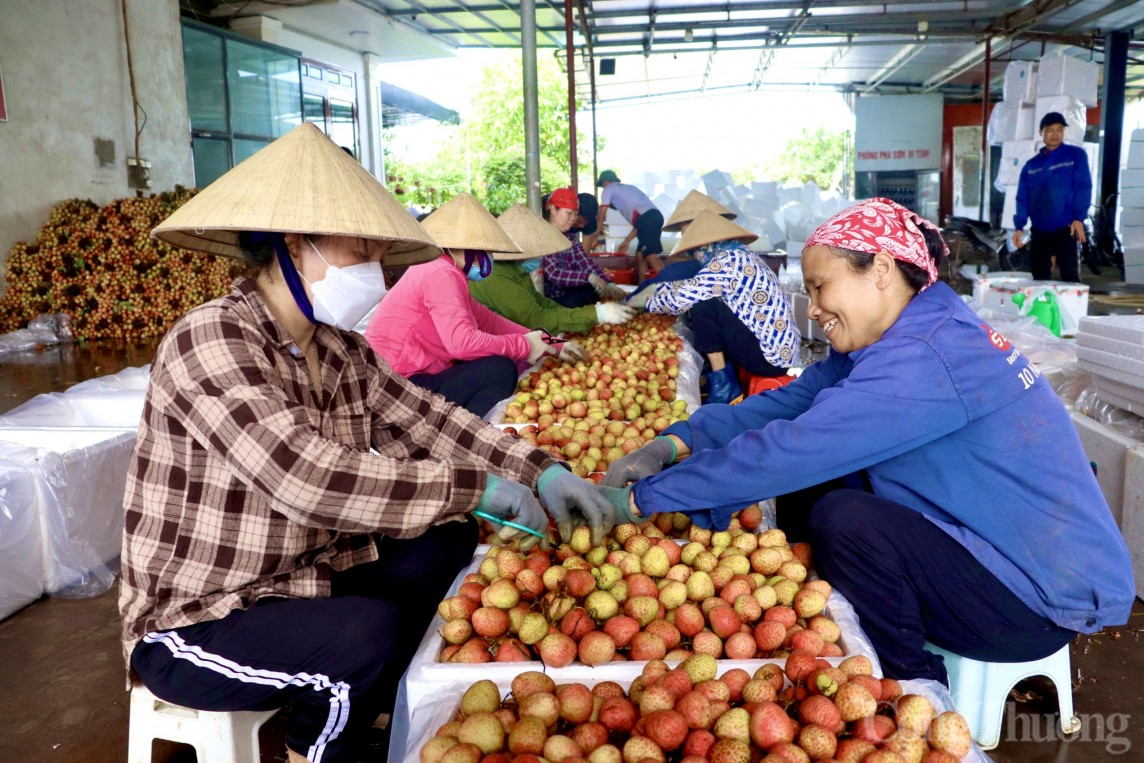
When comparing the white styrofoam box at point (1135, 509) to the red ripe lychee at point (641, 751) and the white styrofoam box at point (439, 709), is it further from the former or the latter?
the red ripe lychee at point (641, 751)

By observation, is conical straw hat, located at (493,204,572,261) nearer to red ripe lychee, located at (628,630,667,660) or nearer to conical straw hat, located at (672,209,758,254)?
conical straw hat, located at (672,209,758,254)

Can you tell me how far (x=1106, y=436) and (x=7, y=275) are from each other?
320 inches

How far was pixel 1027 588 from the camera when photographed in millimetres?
1688

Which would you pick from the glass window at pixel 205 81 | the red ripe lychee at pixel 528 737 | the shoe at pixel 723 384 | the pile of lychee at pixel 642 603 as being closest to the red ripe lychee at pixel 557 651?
the pile of lychee at pixel 642 603

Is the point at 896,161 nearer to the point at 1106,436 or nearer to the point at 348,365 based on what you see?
the point at 1106,436

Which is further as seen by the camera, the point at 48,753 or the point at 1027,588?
the point at 48,753

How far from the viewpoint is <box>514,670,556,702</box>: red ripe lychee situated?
4.52ft

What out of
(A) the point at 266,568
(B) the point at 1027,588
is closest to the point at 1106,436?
(B) the point at 1027,588

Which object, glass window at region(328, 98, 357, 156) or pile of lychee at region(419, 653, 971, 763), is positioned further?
glass window at region(328, 98, 357, 156)

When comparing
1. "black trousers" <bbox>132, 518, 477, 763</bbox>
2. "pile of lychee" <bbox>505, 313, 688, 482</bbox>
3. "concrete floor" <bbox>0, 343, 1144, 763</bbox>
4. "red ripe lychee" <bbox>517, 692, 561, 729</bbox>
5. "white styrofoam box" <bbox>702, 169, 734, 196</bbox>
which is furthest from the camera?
"white styrofoam box" <bbox>702, 169, 734, 196</bbox>

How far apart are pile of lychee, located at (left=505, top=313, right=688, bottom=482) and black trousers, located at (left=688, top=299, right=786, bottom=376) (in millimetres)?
202

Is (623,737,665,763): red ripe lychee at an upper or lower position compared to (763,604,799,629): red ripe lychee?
lower

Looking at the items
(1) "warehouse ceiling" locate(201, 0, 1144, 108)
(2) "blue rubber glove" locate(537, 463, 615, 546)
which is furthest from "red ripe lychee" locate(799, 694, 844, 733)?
(1) "warehouse ceiling" locate(201, 0, 1144, 108)

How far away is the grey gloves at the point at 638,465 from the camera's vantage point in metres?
2.09
